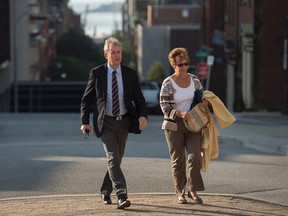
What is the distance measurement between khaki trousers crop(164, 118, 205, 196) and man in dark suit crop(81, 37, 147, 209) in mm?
458

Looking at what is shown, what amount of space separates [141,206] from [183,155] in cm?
72

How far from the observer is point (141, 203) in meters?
11.4

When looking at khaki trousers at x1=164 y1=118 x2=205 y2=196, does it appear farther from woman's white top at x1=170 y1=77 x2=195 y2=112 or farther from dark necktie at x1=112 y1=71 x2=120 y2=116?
dark necktie at x1=112 y1=71 x2=120 y2=116

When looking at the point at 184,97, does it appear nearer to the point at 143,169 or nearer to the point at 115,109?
the point at 115,109

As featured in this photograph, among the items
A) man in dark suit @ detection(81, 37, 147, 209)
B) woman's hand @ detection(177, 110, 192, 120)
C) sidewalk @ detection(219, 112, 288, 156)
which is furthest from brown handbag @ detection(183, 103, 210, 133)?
sidewalk @ detection(219, 112, 288, 156)

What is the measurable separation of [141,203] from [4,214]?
5.06ft

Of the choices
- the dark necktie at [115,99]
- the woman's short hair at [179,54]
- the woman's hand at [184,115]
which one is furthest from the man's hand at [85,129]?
the woman's short hair at [179,54]

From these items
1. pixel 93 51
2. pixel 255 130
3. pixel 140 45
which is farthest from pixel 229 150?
pixel 93 51

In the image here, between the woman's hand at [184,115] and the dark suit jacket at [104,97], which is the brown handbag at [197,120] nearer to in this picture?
the woman's hand at [184,115]

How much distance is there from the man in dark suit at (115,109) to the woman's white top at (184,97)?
373 mm

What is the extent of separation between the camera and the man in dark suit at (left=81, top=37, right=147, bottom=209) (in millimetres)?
10836

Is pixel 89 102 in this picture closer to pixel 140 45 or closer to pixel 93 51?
pixel 140 45

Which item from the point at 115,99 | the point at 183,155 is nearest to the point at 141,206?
the point at 183,155

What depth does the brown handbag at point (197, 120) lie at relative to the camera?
1092cm
